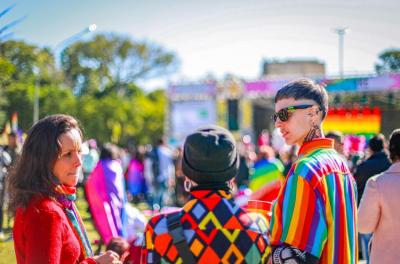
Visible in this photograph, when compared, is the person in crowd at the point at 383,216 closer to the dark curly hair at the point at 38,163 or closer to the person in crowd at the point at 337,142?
the dark curly hair at the point at 38,163

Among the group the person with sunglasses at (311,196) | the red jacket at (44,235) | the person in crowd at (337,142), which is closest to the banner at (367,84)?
the person in crowd at (337,142)

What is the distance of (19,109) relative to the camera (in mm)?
24953

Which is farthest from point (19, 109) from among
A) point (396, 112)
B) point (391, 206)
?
point (391, 206)

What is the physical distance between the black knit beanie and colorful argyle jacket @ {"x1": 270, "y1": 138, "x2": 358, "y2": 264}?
0.57 metres

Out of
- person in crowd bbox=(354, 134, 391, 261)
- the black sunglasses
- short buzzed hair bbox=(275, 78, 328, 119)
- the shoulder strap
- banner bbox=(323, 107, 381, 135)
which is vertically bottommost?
banner bbox=(323, 107, 381, 135)

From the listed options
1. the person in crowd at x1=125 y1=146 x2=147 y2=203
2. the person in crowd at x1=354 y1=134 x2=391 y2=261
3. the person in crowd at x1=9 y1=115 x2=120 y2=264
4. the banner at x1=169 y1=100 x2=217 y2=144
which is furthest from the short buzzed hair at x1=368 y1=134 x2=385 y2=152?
the banner at x1=169 y1=100 x2=217 y2=144

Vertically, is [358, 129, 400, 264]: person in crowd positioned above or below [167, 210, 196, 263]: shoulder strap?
below

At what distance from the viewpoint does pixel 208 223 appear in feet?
6.81

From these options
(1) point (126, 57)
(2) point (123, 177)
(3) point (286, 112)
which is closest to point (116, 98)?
(1) point (126, 57)

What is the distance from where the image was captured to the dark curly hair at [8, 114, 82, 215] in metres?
2.48

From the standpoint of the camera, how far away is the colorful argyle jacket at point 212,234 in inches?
81.3

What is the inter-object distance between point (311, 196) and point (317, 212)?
0.26 feet

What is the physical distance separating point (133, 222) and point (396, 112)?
19901 mm

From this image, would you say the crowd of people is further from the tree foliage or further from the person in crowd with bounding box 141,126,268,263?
the tree foliage
